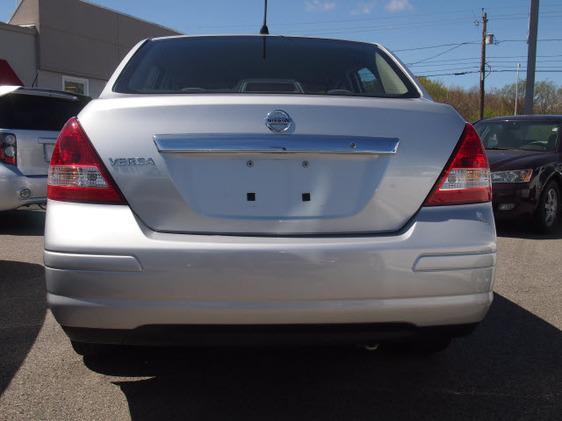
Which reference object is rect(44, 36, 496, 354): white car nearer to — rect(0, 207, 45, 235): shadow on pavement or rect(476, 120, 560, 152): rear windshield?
rect(0, 207, 45, 235): shadow on pavement

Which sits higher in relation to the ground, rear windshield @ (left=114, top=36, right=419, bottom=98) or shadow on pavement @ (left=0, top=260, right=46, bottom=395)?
rear windshield @ (left=114, top=36, right=419, bottom=98)

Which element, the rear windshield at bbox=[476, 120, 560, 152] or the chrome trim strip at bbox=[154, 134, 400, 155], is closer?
the chrome trim strip at bbox=[154, 134, 400, 155]

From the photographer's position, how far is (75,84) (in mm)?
18828

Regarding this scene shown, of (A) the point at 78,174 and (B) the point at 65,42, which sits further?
(B) the point at 65,42

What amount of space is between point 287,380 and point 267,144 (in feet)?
4.17

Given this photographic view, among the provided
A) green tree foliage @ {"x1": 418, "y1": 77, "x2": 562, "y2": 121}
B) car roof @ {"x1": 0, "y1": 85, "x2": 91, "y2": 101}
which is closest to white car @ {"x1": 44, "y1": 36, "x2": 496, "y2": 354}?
car roof @ {"x1": 0, "y1": 85, "x2": 91, "y2": 101}

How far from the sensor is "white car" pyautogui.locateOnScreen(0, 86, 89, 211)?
6562 mm

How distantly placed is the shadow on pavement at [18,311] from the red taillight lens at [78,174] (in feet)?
3.69

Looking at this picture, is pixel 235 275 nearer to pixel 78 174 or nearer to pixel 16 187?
pixel 78 174

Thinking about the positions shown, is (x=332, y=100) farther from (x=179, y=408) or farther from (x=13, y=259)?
(x=13, y=259)

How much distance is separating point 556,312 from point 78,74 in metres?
17.5

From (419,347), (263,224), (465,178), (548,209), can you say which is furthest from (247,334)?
(548,209)

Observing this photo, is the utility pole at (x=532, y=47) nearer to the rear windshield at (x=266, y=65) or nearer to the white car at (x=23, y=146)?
the white car at (x=23, y=146)

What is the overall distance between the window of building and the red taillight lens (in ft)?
56.0
